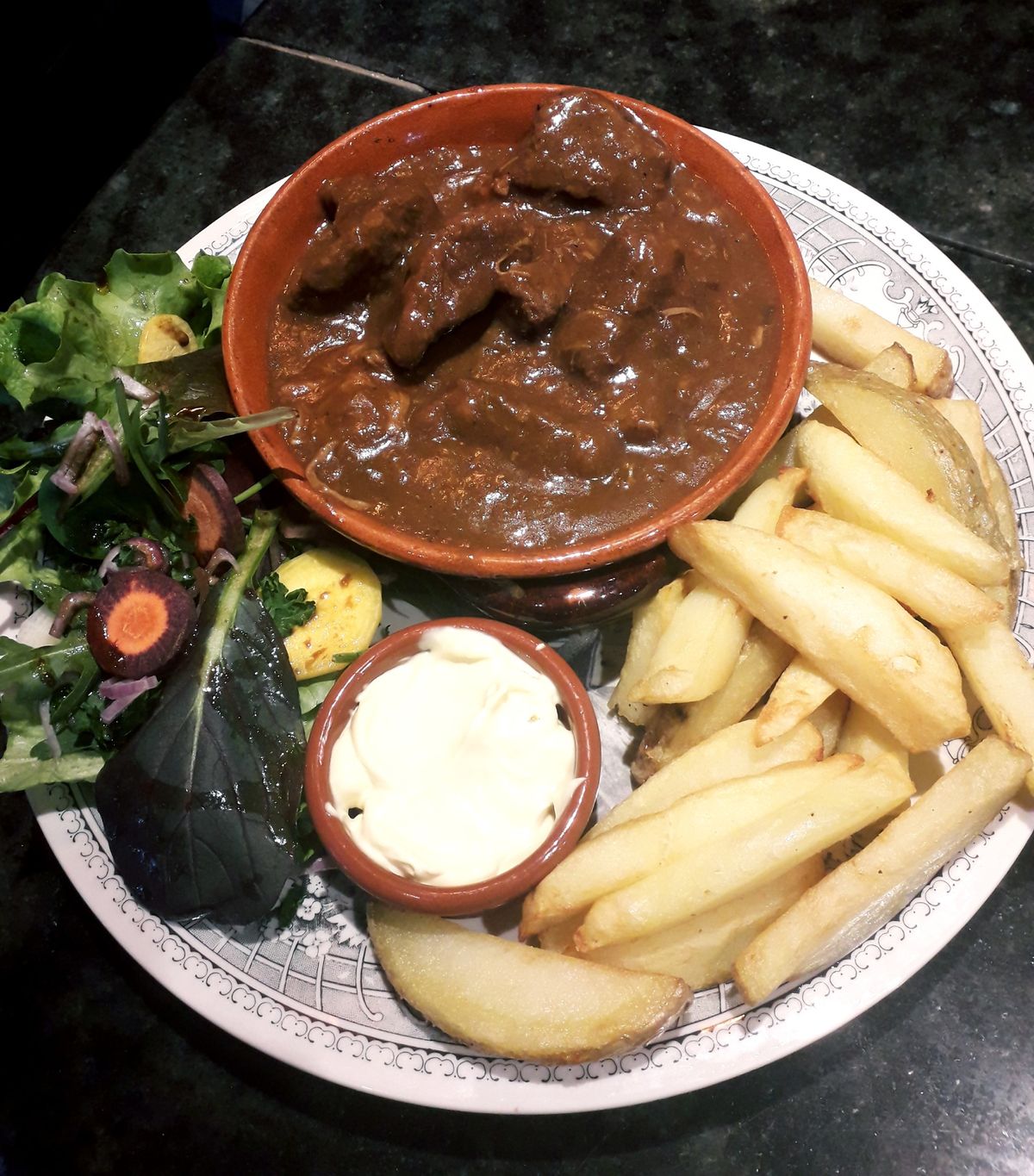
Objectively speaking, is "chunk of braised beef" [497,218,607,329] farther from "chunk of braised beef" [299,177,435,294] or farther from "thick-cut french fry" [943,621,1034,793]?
"thick-cut french fry" [943,621,1034,793]

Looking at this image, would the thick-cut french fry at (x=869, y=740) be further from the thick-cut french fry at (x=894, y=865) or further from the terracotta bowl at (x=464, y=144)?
the terracotta bowl at (x=464, y=144)

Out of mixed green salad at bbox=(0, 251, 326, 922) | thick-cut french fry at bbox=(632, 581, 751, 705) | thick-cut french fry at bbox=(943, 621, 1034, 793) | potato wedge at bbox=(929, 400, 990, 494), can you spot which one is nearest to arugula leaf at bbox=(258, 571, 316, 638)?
mixed green salad at bbox=(0, 251, 326, 922)

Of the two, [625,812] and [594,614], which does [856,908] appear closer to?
[625,812]

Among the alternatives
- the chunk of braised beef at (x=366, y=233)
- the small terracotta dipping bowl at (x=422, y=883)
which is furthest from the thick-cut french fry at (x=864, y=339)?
the small terracotta dipping bowl at (x=422, y=883)

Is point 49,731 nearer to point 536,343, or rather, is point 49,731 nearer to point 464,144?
point 536,343

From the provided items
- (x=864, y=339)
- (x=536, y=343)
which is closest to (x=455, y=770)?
(x=536, y=343)

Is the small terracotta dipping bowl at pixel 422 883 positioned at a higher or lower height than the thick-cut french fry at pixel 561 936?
higher
